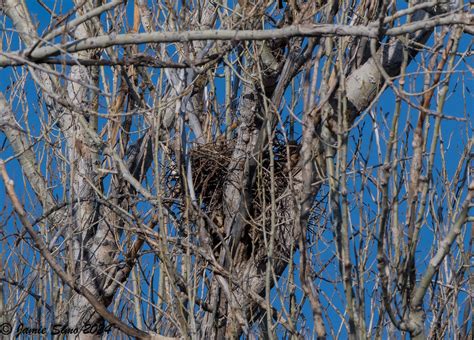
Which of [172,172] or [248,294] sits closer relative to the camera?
[248,294]

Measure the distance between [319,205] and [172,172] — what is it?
3.36 feet

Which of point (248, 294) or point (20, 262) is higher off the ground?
point (20, 262)

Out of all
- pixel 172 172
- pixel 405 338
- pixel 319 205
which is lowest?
pixel 405 338

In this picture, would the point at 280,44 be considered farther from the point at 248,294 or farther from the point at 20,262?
the point at 20,262

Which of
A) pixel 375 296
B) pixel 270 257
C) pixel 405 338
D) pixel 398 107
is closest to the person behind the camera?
pixel 398 107

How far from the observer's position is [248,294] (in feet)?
14.5

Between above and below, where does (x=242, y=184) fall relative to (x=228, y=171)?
below

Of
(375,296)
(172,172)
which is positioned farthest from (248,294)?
(172,172)

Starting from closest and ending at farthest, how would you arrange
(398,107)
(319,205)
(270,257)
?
(398,107) → (270,257) → (319,205)

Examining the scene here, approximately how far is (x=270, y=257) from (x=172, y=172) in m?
1.71

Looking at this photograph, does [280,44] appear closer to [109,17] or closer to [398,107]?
[109,17]

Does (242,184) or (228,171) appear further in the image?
(228,171)

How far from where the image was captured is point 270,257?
3.65m

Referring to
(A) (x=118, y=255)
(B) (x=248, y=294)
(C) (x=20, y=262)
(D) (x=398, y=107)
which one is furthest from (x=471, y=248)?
(C) (x=20, y=262)
